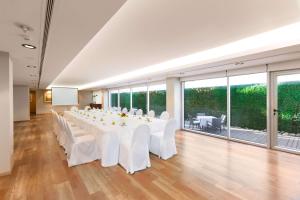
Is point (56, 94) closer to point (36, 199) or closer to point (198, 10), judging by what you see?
point (36, 199)

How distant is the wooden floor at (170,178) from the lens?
2.28 meters

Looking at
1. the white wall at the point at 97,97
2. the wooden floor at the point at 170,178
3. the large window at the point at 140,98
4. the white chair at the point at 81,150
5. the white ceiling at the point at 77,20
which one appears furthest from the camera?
the white wall at the point at 97,97

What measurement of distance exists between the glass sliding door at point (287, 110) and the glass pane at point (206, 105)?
1.51 meters

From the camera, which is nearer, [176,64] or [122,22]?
[122,22]

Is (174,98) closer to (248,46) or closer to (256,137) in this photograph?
(256,137)

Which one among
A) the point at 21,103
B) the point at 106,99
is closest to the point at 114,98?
the point at 106,99

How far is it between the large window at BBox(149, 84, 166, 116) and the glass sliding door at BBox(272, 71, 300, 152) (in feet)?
15.2

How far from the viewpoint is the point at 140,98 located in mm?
9703

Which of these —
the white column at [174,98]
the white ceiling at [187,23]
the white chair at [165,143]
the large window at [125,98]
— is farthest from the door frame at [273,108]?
the large window at [125,98]

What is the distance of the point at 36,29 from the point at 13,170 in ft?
9.38

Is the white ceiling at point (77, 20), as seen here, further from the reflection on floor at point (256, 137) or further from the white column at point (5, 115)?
the reflection on floor at point (256, 137)

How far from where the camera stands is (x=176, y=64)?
15.9 feet

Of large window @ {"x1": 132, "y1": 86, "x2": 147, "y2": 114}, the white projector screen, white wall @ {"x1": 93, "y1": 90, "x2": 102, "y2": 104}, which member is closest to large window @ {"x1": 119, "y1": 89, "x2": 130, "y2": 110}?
large window @ {"x1": 132, "y1": 86, "x2": 147, "y2": 114}

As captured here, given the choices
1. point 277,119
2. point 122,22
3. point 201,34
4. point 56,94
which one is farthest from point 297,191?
point 56,94
